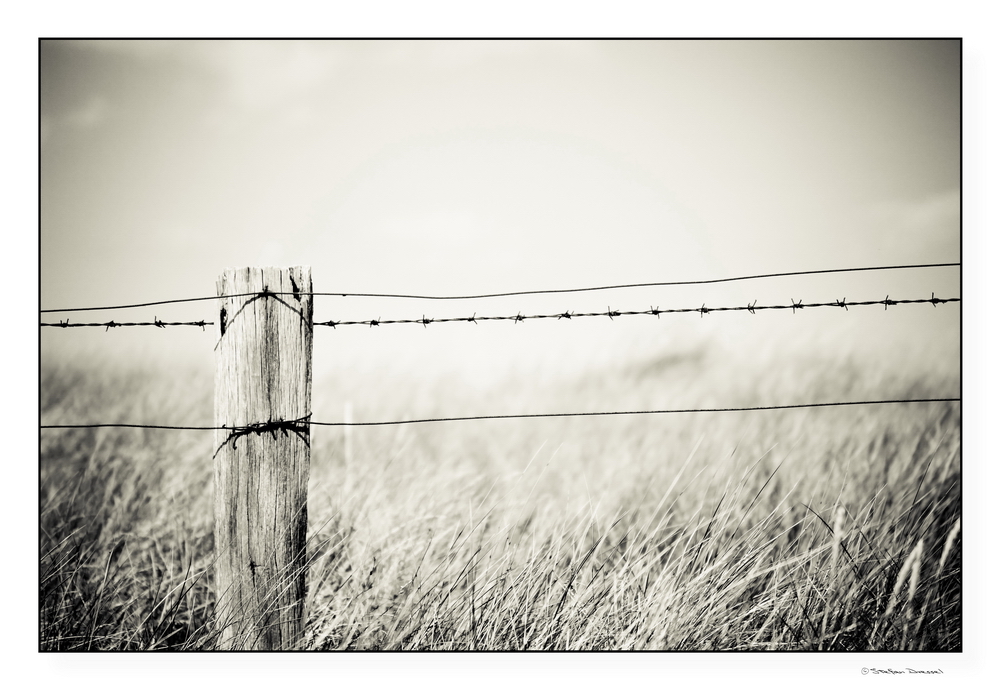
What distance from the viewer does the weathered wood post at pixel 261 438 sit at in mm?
1534

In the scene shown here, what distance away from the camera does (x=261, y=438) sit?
5.08 feet

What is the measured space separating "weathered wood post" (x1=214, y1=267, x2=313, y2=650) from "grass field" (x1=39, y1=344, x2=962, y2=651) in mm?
262

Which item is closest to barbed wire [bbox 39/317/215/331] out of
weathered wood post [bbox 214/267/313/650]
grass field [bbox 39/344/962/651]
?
weathered wood post [bbox 214/267/313/650]

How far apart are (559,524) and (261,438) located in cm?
115

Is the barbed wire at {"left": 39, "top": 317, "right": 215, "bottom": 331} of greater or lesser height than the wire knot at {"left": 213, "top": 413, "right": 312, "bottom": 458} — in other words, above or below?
above

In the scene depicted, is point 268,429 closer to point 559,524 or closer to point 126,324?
point 126,324

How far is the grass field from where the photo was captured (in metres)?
1.81

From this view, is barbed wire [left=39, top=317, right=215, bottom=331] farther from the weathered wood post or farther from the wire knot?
the wire knot

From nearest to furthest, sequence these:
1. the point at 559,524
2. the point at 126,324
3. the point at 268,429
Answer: the point at 268,429 < the point at 126,324 < the point at 559,524

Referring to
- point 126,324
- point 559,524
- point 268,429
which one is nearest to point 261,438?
point 268,429

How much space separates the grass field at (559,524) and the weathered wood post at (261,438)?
262 mm

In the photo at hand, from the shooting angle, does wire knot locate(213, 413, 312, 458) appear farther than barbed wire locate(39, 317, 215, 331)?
No

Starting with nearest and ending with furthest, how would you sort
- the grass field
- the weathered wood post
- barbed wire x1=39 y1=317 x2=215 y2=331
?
the weathered wood post < barbed wire x1=39 y1=317 x2=215 y2=331 < the grass field
